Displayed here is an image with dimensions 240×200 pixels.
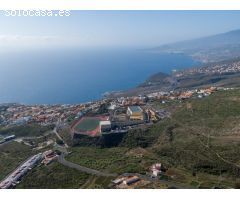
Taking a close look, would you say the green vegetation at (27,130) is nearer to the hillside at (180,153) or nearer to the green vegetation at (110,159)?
the hillside at (180,153)

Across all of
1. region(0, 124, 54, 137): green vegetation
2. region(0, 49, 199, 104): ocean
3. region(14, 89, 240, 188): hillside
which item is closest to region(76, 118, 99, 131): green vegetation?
region(14, 89, 240, 188): hillside

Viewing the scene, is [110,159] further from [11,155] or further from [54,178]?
[11,155]

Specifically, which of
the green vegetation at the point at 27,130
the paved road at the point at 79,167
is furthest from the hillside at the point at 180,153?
the green vegetation at the point at 27,130

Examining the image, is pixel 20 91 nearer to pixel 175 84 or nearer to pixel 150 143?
pixel 175 84

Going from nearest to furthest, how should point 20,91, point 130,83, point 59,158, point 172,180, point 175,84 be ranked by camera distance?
1. point 172,180
2. point 59,158
3. point 175,84
4. point 20,91
5. point 130,83

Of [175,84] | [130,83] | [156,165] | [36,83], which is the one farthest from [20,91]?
[156,165]

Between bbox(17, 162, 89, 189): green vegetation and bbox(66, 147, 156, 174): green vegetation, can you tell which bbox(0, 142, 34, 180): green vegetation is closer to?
bbox(17, 162, 89, 189): green vegetation

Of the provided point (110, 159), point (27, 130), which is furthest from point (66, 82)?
point (110, 159)
